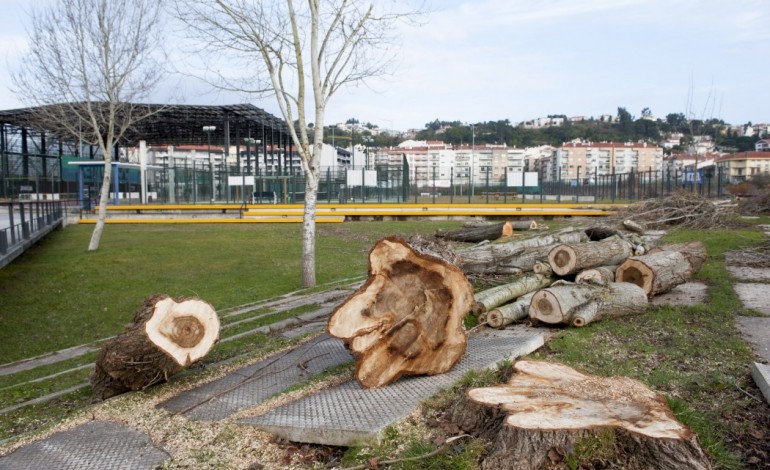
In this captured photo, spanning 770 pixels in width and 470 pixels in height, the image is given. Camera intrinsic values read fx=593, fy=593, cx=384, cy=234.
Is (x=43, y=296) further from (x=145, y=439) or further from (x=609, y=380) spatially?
(x=609, y=380)

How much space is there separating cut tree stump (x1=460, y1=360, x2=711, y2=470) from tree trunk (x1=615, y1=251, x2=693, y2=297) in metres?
4.65

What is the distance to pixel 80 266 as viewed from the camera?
14.5 metres

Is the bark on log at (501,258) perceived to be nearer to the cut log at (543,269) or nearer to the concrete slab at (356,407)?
the cut log at (543,269)

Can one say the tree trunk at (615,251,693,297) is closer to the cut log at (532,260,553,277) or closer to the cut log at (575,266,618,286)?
the cut log at (575,266,618,286)

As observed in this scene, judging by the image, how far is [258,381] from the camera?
220 inches

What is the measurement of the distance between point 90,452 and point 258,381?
66.3 inches

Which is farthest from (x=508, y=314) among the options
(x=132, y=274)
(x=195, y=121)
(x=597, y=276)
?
(x=195, y=121)

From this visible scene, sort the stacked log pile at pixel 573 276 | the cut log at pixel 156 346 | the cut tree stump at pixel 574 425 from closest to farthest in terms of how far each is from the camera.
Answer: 1. the cut tree stump at pixel 574 425
2. the cut log at pixel 156 346
3. the stacked log pile at pixel 573 276

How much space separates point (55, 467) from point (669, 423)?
3.88m

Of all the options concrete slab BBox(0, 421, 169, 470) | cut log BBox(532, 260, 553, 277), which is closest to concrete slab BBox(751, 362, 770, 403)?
cut log BBox(532, 260, 553, 277)

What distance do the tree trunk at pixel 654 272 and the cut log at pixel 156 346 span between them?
570cm

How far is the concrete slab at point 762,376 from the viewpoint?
14.4 ft

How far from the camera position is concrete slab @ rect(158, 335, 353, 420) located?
490 cm

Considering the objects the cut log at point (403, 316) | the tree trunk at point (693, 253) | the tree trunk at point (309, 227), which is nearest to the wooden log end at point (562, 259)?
the tree trunk at point (693, 253)
